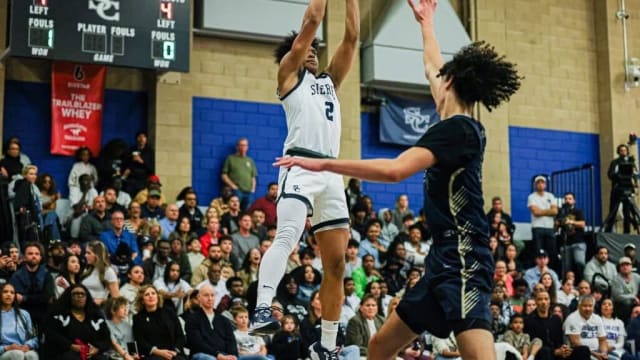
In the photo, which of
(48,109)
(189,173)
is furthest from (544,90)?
(48,109)

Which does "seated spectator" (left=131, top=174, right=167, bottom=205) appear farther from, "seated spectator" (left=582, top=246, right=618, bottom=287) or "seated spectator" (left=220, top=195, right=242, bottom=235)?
"seated spectator" (left=582, top=246, right=618, bottom=287)

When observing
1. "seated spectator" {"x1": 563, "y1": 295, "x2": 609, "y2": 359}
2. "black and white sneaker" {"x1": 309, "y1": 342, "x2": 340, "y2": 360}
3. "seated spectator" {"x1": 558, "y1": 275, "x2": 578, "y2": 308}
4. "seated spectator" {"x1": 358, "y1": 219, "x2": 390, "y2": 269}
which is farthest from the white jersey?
"seated spectator" {"x1": 558, "y1": 275, "x2": 578, "y2": 308}

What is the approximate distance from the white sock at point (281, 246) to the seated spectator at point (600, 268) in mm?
12767

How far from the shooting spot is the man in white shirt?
2052 cm

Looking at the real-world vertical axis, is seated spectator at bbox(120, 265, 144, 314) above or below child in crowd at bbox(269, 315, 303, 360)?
above

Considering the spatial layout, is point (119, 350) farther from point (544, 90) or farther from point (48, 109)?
point (544, 90)

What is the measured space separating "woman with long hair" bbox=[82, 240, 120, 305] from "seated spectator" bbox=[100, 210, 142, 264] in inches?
48.8

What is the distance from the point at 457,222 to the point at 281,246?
1.95m

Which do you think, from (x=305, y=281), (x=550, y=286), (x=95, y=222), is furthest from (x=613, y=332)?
(x=95, y=222)

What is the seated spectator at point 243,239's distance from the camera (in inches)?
649

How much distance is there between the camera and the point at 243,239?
16.6 meters

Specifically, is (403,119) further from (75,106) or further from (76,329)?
(76,329)

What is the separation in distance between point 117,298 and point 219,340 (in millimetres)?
1465

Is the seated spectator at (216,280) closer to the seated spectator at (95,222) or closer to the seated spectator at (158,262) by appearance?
the seated spectator at (158,262)
